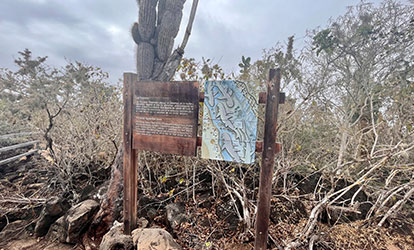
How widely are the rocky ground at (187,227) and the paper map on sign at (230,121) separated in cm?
133

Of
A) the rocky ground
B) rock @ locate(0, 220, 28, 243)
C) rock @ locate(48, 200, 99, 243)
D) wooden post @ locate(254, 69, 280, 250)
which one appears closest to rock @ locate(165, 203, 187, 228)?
the rocky ground

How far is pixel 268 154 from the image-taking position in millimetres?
2051

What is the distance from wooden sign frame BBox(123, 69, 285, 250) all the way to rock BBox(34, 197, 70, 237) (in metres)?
1.65

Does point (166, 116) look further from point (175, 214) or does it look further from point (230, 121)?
point (175, 214)

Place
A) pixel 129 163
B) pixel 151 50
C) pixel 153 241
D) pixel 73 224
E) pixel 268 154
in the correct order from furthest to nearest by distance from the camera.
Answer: pixel 151 50
pixel 73 224
pixel 129 163
pixel 153 241
pixel 268 154

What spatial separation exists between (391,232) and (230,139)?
3138 mm

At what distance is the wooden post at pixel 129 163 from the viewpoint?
2.54 m

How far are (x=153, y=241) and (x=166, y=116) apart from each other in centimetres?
160

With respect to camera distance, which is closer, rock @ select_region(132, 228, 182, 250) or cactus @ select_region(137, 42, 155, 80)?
rock @ select_region(132, 228, 182, 250)

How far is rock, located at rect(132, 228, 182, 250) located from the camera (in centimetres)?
234

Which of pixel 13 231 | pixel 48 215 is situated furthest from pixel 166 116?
pixel 13 231

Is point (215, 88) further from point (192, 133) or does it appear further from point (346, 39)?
point (346, 39)

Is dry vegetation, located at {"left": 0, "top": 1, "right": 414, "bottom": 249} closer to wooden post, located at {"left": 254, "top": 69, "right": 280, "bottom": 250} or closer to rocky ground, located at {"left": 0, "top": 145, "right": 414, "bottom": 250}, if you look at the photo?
rocky ground, located at {"left": 0, "top": 145, "right": 414, "bottom": 250}

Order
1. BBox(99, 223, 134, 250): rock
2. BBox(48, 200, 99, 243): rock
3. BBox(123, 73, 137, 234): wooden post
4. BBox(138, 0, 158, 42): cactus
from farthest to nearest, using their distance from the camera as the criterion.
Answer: BBox(138, 0, 158, 42): cactus, BBox(48, 200, 99, 243): rock, BBox(123, 73, 137, 234): wooden post, BBox(99, 223, 134, 250): rock
